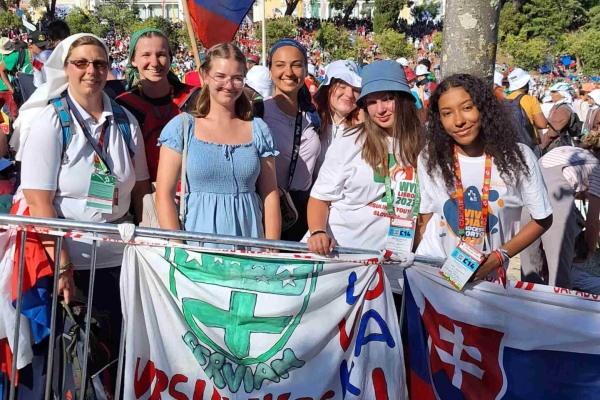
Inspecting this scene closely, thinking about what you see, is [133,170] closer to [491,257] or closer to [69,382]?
[69,382]

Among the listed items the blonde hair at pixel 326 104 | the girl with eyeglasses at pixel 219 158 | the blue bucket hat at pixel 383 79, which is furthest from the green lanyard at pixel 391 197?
the blonde hair at pixel 326 104

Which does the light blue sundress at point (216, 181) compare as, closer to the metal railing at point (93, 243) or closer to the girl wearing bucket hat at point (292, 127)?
the metal railing at point (93, 243)

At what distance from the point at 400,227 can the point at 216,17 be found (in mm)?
2724

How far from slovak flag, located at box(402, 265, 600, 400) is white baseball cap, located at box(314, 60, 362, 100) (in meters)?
1.69

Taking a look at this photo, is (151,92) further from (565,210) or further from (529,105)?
(529,105)

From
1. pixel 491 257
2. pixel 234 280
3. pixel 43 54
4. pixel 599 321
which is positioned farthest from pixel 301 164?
pixel 43 54

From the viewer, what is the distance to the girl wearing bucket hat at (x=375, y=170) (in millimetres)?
3625

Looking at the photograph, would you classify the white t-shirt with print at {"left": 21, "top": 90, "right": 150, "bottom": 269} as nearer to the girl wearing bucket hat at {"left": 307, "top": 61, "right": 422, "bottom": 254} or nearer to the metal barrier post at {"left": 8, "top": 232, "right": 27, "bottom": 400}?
the metal barrier post at {"left": 8, "top": 232, "right": 27, "bottom": 400}

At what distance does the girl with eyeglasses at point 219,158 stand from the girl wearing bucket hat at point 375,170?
356 mm

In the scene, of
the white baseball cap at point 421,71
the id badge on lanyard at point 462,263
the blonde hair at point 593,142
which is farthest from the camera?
the white baseball cap at point 421,71

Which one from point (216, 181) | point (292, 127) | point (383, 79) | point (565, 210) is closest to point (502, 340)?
point (383, 79)

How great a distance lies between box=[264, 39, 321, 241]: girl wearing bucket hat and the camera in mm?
4340

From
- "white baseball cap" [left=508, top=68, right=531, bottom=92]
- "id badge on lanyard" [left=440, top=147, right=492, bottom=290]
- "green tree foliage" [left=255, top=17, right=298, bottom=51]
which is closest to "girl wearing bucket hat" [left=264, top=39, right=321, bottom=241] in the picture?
"id badge on lanyard" [left=440, top=147, right=492, bottom=290]

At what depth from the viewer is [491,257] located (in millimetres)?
3123
